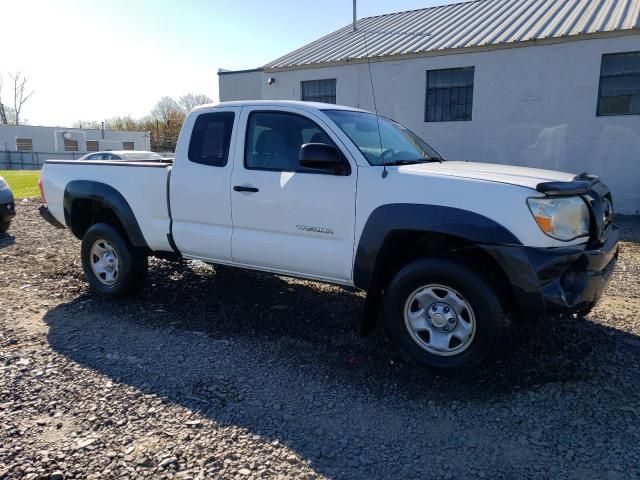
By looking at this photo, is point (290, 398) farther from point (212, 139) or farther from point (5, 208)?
point (5, 208)

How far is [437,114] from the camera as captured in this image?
48.0ft

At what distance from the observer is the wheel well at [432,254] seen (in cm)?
361

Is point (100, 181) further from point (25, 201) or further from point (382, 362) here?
point (25, 201)

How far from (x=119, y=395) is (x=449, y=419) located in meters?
2.24

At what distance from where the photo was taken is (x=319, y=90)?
1652cm

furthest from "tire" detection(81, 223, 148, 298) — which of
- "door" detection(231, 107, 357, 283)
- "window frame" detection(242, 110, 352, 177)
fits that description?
"window frame" detection(242, 110, 352, 177)

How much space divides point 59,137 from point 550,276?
57226mm

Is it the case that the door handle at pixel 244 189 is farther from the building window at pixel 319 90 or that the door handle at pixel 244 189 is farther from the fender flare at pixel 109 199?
the building window at pixel 319 90

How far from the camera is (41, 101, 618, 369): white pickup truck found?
333cm

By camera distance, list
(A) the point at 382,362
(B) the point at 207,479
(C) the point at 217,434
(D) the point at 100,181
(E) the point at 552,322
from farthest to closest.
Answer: (D) the point at 100,181
(E) the point at 552,322
(A) the point at 382,362
(C) the point at 217,434
(B) the point at 207,479

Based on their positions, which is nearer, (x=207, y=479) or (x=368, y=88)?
(x=207, y=479)

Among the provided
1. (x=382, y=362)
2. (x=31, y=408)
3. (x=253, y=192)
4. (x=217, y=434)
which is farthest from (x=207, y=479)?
(x=253, y=192)

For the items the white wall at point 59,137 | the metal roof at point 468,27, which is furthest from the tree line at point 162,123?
the metal roof at point 468,27

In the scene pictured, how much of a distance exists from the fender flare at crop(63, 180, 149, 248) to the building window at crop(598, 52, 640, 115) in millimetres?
11838
